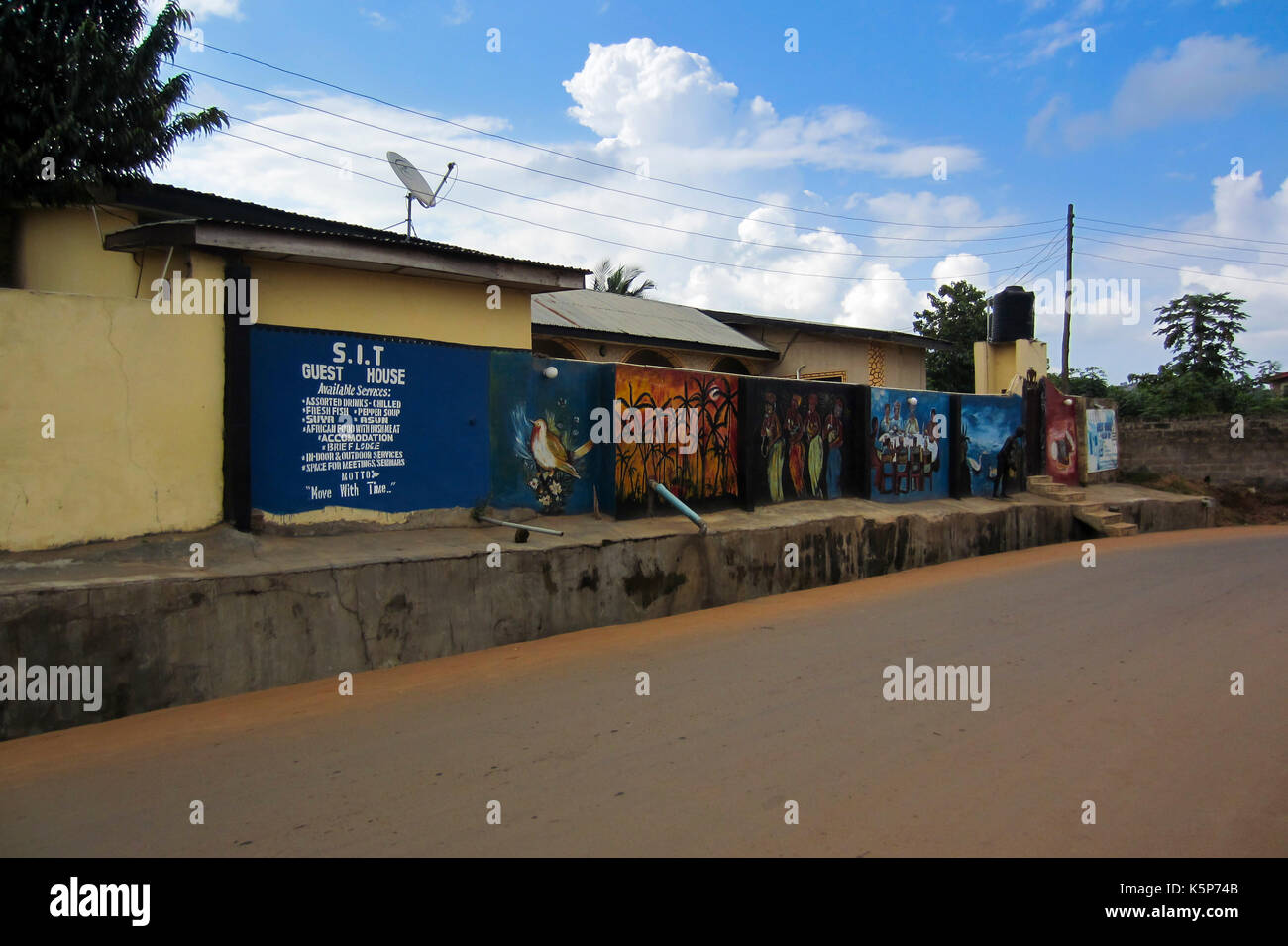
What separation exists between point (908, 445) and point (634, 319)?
246 inches

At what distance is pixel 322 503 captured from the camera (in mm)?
8352

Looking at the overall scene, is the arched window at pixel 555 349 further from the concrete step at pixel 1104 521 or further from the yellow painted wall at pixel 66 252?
the concrete step at pixel 1104 521

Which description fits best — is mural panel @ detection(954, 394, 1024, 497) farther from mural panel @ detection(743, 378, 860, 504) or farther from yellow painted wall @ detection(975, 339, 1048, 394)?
mural panel @ detection(743, 378, 860, 504)

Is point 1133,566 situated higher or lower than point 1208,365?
lower

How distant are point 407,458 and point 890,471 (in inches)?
364

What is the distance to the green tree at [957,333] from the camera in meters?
30.4

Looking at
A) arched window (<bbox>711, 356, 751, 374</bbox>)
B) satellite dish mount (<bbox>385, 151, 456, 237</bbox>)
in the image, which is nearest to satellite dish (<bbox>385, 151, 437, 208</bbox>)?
satellite dish mount (<bbox>385, 151, 456, 237</bbox>)

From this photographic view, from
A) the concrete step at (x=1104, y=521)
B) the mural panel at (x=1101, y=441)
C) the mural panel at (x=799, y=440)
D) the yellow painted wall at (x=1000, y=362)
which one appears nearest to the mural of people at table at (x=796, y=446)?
the mural panel at (x=799, y=440)

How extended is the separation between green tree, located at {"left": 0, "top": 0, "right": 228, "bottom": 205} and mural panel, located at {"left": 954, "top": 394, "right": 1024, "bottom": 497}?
1382 centimetres

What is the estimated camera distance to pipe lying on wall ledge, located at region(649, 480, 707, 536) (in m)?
10.2

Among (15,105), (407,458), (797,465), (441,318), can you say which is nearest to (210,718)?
(407,458)

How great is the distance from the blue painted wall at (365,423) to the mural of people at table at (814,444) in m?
5.77
